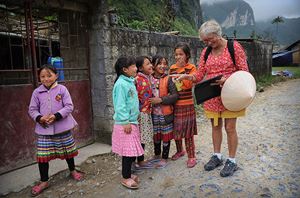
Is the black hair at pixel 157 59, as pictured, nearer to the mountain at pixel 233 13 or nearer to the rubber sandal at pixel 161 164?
the rubber sandal at pixel 161 164

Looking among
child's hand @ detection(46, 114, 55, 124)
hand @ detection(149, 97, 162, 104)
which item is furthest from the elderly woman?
child's hand @ detection(46, 114, 55, 124)

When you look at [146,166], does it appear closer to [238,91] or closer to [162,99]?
[162,99]

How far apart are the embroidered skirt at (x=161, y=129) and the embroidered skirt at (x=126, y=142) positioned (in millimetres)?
441

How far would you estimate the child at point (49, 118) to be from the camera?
3.00 metres

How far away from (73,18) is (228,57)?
8.88ft

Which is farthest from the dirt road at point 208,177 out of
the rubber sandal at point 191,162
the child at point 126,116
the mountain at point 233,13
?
the mountain at point 233,13

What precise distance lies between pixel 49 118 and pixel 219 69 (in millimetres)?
2026

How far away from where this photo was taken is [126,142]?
2941mm

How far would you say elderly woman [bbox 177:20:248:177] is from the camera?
2.90 meters

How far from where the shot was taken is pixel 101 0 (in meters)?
4.20

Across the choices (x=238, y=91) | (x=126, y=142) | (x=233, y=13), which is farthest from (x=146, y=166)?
(x=233, y=13)

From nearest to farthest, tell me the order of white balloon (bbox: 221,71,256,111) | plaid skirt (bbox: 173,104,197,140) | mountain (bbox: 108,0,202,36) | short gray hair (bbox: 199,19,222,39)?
white balloon (bbox: 221,71,256,111), short gray hair (bbox: 199,19,222,39), plaid skirt (bbox: 173,104,197,140), mountain (bbox: 108,0,202,36)

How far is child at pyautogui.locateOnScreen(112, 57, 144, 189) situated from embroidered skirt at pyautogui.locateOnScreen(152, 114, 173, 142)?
0.39 metres

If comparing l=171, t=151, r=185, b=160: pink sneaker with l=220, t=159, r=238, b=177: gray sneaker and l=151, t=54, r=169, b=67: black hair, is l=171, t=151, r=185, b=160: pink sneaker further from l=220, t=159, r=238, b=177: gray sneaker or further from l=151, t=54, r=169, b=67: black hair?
l=151, t=54, r=169, b=67: black hair
